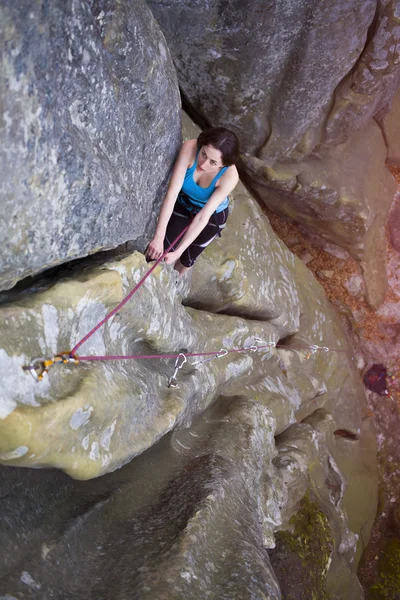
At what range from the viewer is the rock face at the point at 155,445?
2742 millimetres

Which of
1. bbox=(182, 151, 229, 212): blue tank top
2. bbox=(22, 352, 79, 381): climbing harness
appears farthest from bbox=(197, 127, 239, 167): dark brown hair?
bbox=(22, 352, 79, 381): climbing harness

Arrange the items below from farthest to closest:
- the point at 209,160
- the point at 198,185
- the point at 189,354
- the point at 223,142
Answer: the point at 189,354 → the point at 198,185 → the point at 209,160 → the point at 223,142

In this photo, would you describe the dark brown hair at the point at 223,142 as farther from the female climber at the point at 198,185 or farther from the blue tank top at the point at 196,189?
the blue tank top at the point at 196,189

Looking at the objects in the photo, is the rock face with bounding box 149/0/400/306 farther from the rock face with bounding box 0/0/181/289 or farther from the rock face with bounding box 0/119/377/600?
the rock face with bounding box 0/0/181/289

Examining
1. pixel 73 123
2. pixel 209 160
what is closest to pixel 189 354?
pixel 209 160

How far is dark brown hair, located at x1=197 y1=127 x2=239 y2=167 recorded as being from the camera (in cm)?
381

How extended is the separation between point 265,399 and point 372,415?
4430mm

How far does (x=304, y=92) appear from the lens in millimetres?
6570

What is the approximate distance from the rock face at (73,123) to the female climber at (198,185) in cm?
51

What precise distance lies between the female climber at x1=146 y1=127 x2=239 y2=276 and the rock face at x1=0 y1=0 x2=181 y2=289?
510 mm

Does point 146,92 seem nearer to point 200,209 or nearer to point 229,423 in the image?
point 200,209

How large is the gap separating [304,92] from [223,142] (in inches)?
137

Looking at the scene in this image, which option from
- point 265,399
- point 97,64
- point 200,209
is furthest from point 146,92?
point 265,399

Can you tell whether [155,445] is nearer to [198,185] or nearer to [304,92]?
[198,185]
